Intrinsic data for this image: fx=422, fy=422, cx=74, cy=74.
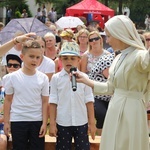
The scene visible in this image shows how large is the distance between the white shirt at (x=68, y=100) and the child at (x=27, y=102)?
150 mm

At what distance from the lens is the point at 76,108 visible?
202 inches

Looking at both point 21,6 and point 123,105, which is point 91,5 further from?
point 21,6

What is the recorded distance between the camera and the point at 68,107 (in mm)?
5129

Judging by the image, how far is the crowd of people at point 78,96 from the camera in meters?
4.08

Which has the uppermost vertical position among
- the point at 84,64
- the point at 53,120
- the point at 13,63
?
the point at 13,63

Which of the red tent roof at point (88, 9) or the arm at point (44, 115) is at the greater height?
the red tent roof at point (88, 9)

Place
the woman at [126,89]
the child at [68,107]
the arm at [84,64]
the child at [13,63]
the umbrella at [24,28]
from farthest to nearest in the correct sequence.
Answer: the umbrella at [24,28], the arm at [84,64], the child at [13,63], the child at [68,107], the woman at [126,89]

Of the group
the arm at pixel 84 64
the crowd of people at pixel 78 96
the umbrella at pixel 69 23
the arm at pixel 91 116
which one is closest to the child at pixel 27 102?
the crowd of people at pixel 78 96

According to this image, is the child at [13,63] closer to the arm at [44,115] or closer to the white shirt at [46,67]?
the white shirt at [46,67]

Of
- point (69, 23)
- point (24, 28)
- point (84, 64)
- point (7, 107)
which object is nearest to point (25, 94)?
point (7, 107)

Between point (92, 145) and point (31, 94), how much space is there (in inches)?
48.7

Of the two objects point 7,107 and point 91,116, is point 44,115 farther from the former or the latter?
point 91,116

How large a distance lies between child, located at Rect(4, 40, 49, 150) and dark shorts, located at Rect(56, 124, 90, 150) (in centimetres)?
23

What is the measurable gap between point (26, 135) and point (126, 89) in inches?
64.5
